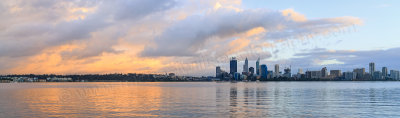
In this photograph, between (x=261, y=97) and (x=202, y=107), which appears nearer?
(x=202, y=107)

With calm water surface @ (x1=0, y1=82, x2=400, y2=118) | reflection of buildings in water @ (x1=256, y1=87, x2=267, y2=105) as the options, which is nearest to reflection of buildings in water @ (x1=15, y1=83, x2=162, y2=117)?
calm water surface @ (x1=0, y1=82, x2=400, y2=118)

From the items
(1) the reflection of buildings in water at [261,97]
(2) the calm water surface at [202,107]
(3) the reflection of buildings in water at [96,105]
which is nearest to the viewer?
(2) the calm water surface at [202,107]

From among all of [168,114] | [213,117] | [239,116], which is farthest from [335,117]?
[168,114]

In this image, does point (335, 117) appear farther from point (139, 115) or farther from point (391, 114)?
point (139, 115)

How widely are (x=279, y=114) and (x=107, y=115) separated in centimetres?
2393

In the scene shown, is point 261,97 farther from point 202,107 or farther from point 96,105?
point 96,105

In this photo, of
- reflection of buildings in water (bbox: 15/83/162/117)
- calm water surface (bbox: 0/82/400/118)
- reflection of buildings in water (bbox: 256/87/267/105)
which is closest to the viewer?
calm water surface (bbox: 0/82/400/118)

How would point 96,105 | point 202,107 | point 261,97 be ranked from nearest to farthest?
1. point 202,107
2. point 96,105
3. point 261,97

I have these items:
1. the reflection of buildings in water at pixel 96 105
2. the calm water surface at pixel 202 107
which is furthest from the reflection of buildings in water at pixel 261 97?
the reflection of buildings in water at pixel 96 105

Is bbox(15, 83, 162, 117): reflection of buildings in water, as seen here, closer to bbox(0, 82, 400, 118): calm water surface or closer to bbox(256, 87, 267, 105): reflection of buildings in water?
bbox(0, 82, 400, 118): calm water surface

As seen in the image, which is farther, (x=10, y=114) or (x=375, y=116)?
(x=10, y=114)

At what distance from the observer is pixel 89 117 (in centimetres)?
4803

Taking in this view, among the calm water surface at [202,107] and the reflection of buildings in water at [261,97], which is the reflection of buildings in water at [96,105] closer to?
the calm water surface at [202,107]

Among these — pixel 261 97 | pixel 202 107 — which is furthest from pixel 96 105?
pixel 261 97
